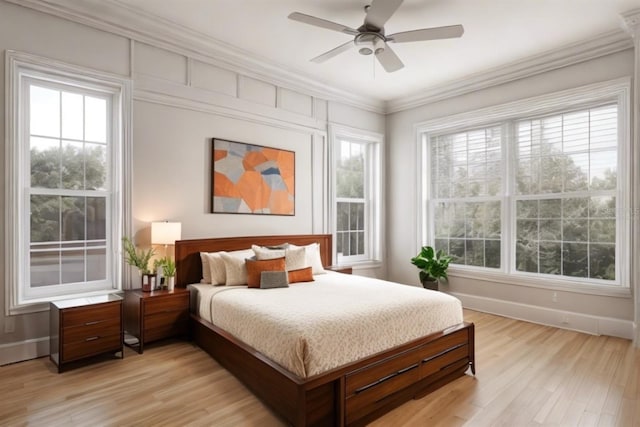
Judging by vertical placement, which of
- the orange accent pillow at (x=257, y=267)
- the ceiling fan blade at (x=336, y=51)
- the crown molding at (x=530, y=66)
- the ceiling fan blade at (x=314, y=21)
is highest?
the crown molding at (x=530, y=66)

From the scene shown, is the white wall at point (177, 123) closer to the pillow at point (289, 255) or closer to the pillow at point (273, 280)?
the pillow at point (289, 255)

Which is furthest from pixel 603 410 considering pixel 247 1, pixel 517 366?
pixel 247 1

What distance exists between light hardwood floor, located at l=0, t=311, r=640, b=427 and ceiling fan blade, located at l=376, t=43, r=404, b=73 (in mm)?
2686

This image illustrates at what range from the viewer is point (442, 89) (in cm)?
513

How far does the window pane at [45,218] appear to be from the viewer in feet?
10.3

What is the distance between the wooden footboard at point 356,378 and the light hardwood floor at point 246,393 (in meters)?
0.08

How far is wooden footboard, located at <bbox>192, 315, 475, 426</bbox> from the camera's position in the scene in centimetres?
204

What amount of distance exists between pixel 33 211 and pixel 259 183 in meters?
2.19

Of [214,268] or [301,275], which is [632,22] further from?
[214,268]

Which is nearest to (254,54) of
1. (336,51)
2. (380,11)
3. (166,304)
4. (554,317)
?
(336,51)

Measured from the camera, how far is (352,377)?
2141 millimetres

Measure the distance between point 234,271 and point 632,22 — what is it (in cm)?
435

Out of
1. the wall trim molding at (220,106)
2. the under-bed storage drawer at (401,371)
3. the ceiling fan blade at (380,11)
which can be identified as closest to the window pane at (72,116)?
the wall trim molding at (220,106)

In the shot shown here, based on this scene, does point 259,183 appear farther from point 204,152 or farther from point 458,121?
point 458,121
